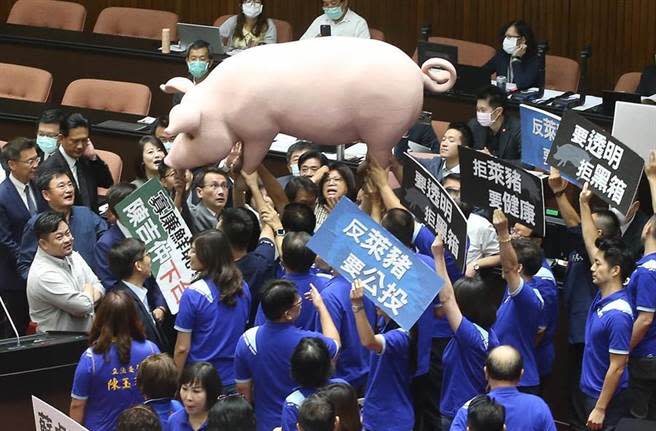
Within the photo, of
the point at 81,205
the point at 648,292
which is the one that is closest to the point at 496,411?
the point at 648,292

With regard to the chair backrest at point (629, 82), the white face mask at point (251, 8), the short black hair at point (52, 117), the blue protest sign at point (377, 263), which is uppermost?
the blue protest sign at point (377, 263)

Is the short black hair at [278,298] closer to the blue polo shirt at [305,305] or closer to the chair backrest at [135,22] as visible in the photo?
the blue polo shirt at [305,305]

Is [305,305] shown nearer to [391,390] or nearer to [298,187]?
[391,390]

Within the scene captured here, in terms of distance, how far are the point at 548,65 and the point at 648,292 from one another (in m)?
4.56

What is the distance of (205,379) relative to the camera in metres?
5.86

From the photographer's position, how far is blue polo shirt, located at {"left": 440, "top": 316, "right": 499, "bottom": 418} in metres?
6.41

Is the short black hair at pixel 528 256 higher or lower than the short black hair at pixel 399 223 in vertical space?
lower

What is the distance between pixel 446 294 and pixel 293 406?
853 millimetres

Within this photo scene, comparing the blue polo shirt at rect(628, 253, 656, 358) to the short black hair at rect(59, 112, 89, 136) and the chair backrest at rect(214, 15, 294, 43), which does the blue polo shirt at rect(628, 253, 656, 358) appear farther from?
the chair backrest at rect(214, 15, 294, 43)

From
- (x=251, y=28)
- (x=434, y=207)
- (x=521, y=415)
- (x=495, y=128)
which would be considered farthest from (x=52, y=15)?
(x=521, y=415)

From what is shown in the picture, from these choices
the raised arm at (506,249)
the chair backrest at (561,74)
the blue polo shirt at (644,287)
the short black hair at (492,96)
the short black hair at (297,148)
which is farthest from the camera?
the chair backrest at (561,74)

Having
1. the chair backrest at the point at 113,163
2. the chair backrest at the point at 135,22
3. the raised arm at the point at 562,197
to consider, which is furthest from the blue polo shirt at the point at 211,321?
the chair backrest at the point at 135,22

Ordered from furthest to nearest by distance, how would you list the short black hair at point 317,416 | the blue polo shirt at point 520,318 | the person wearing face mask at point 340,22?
the person wearing face mask at point 340,22 → the blue polo shirt at point 520,318 → the short black hair at point 317,416

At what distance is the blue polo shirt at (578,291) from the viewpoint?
7.44 meters
